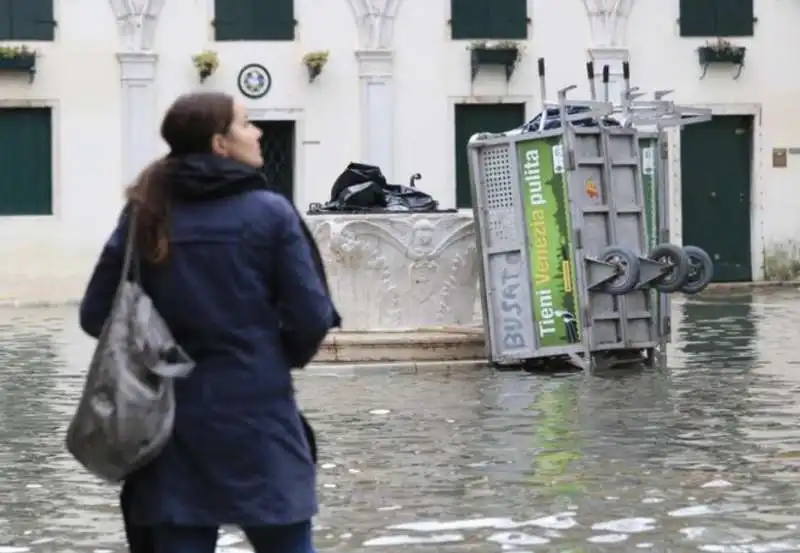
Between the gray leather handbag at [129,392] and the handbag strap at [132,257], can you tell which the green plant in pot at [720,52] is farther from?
the gray leather handbag at [129,392]

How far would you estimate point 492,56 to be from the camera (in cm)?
2984

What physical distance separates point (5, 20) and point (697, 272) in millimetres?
15300

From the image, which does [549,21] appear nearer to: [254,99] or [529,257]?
[254,99]

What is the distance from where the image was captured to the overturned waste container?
1555 centimetres

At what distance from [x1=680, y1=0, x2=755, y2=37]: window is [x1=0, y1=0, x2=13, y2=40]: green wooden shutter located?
31.9 feet

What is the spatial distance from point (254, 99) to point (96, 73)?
226 centimetres

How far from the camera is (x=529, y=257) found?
15.8 metres

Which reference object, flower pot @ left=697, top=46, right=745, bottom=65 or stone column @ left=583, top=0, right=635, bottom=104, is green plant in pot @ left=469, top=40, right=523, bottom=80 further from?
flower pot @ left=697, top=46, right=745, bottom=65

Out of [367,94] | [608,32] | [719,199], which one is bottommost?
[719,199]

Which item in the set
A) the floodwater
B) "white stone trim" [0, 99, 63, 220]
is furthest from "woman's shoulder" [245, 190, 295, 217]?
"white stone trim" [0, 99, 63, 220]

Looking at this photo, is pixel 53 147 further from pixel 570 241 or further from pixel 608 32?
pixel 570 241

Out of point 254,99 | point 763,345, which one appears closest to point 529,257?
point 763,345

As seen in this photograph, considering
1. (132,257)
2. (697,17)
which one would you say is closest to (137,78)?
(697,17)

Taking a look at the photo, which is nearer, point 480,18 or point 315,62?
point 315,62
